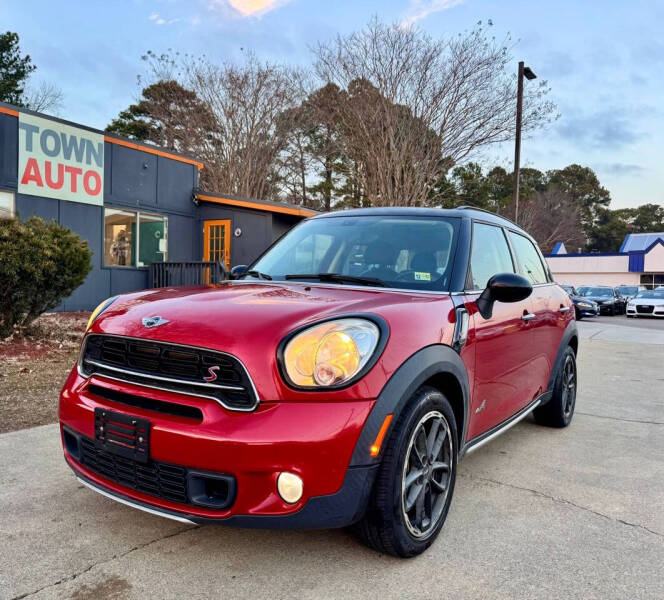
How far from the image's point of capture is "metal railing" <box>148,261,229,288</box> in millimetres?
12609

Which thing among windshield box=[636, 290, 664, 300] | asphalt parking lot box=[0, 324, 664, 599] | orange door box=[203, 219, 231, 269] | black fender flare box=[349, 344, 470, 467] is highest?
orange door box=[203, 219, 231, 269]

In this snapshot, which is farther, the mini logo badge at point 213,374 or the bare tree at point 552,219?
the bare tree at point 552,219

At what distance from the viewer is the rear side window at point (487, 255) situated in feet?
10.7

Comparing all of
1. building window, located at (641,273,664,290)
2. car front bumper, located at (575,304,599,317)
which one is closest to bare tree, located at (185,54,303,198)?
car front bumper, located at (575,304,599,317)

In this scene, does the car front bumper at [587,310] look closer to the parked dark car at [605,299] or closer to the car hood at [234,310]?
the parked dark car at [605,299]

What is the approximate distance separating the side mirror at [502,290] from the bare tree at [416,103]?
15.5m

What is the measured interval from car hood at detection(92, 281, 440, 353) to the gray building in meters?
9.89

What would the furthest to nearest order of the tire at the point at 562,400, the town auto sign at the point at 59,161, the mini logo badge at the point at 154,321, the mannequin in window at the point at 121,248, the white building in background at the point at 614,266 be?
the white building in background at the point at 614,266
the mannequin in window at the point at 121,248
the town auto sign at the point at 59,161
the tire at the point at 562,400
the mini logo badge at the point at 154,321

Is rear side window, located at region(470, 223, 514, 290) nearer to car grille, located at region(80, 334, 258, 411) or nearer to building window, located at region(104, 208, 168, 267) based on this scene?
car grille, located at region(80, 334, 258, 411)

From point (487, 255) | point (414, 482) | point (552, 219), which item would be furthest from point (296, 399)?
point (552, 219)

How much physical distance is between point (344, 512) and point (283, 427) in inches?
16.6

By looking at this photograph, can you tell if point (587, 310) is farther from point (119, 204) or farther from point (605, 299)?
point (119, 204)

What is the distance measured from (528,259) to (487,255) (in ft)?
3.42

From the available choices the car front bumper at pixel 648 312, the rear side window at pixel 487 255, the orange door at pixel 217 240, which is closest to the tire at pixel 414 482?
the rear side window at pixel 487 255
